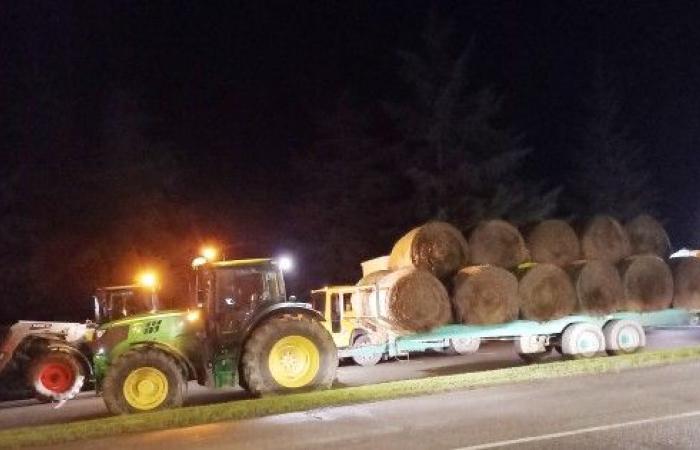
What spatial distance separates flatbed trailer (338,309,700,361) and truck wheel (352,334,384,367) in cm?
3

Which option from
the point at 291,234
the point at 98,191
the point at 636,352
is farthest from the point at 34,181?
the point at 636,352

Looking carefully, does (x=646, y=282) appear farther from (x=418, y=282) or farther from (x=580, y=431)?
(x=580, y=431)

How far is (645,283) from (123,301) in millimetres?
11108

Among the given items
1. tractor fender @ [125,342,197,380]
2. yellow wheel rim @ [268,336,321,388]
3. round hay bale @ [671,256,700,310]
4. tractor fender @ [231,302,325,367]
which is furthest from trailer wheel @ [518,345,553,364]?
tractor fender @ [125,342,197,380]

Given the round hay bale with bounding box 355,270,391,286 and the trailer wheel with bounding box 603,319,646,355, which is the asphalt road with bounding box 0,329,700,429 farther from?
the trailer wheel with bounding box 603,319,646,355

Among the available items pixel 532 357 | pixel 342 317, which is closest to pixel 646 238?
pixel 532 357

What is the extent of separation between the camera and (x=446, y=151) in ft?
119

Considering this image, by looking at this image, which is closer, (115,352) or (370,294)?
(115,352)

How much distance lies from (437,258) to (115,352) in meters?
6.27

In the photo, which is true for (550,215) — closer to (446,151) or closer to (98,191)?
(446,151)

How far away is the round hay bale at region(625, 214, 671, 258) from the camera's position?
62.4ft

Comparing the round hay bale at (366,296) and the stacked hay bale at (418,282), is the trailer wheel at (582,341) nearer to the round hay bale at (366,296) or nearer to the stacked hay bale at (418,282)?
the stacked hay bale at (418,282)

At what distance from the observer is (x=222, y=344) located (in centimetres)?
1412

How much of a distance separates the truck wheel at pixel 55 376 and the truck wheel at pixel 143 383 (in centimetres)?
527
